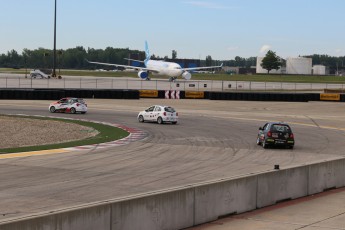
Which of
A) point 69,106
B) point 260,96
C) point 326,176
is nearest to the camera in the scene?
point 326,176

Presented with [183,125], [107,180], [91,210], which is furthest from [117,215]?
[183,125]

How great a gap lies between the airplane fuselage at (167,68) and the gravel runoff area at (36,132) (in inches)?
3130

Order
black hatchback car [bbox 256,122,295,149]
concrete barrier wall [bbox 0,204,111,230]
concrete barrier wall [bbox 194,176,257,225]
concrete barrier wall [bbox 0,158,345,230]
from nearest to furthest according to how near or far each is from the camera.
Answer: concrete barrier wall [bbox 0,204,111,230] < concrete barrier wall [bbox 0,158,345,230] < concrete barrier wall [bbox 194,176,257,225] < black hatchback car [bbox 256,122,295,149]

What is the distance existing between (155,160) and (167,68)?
102 metres

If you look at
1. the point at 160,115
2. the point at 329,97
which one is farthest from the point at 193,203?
the point at 329,97

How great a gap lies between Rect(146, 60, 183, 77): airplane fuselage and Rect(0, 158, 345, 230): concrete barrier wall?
349ft

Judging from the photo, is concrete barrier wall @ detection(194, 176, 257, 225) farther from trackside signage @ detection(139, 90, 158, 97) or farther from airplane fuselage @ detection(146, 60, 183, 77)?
airplane fuselage @ detection(146, 60, 183, 77)

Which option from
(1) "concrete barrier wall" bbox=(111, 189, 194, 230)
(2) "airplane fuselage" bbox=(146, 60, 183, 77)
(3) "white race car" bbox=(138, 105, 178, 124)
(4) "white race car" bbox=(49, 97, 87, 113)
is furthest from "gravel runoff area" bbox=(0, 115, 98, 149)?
(2) "airplane fuselage" bbox=(146, 60, 183, 77)

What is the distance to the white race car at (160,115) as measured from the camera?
1951 inches

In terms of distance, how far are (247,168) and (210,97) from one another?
56.1 meters

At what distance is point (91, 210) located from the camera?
41.1 ft

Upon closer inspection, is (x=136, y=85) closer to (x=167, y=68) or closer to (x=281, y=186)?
(x=167, y=68)

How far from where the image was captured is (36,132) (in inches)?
1587

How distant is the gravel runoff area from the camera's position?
35688mm
